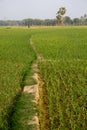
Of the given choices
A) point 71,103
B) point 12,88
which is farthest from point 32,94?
point 71,103

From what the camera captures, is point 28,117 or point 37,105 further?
point 37,105

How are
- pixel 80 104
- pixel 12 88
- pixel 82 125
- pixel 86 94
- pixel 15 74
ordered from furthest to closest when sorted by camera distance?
pixel 15 74, pixel 12 88, pixel 86 94, pixel 80 104, pixel 82 125

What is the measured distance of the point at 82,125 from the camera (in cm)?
641

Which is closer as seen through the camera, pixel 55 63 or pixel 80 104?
pixel 80 104

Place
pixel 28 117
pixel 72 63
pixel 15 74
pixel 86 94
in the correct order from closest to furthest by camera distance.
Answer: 1. pixel 28 117
2. pixel 86 94
3. pixel 15 74
4. pixel 72 63

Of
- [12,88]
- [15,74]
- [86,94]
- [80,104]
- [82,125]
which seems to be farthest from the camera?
[15,74]

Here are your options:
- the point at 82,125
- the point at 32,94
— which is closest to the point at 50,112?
the point at 82,125

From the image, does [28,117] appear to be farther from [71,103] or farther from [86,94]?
[86,94]

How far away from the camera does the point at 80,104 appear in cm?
777

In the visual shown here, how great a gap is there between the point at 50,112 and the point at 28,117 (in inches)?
24.4

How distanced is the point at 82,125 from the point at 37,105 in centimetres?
180

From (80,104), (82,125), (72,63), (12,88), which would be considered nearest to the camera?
(82,125)

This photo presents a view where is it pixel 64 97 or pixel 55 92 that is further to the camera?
pixel 55 92

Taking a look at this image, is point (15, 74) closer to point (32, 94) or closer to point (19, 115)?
point (32, 94)
